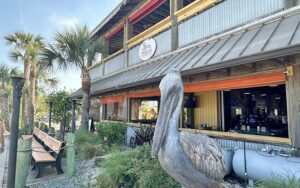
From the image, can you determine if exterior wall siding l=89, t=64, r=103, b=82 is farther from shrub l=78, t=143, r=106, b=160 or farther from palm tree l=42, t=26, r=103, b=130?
shrub l=78, t=143, r=106, b=160

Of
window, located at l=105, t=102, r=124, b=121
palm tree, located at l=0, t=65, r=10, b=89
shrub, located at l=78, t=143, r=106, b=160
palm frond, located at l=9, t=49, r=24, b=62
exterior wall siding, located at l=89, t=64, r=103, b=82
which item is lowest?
shrub, located at l=78, t=143, r=106, b=160

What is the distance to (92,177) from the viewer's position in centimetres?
634

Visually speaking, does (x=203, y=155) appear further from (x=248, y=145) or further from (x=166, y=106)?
(x=248, y=145)

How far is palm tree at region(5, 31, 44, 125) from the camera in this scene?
18.7 meters

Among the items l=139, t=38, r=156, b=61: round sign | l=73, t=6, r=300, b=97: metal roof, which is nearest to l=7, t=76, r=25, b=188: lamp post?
l=73, t=6, r=300, b=97: metal roof

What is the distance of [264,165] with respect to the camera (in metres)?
5.08

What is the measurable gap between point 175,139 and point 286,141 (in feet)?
11.9

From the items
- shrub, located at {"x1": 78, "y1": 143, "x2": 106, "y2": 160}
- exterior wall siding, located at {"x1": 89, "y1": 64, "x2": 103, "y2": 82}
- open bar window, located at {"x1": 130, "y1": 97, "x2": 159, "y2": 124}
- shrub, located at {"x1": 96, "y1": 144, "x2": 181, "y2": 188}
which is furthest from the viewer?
exterior wall siding, located at {"x1": 89, "y1": 64, "x2": 103, "y2": 82}

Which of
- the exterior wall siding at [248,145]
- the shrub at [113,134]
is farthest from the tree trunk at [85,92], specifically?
the exterior wall siding at [248,145]

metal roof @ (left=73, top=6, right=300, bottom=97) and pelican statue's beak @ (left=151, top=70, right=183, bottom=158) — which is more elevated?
metal roof @ (left=73, top=6, right=300, bottom=97)

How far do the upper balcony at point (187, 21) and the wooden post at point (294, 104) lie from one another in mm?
1772

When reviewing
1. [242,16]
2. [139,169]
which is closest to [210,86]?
[242,16]

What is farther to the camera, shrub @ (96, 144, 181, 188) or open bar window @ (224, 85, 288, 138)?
open bar window @ (224, 85, 288, 138)

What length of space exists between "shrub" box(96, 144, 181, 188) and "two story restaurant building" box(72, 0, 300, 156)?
8.75 ft
